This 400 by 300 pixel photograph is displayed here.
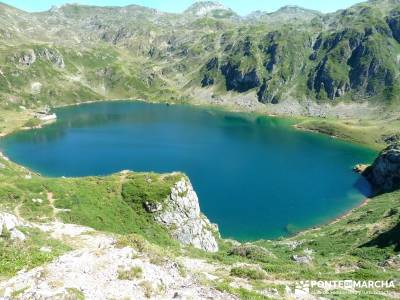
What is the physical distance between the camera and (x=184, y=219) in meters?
83.8

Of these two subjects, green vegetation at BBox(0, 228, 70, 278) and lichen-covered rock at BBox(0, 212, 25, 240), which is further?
lichen-covered rock at BBox(0, 212, 25, 240)

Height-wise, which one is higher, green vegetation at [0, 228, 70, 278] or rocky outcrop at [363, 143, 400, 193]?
green vegetation at [0, 228, 70, 278]

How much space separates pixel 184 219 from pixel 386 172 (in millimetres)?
109302

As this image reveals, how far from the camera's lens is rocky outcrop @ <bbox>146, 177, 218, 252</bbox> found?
8138 cm

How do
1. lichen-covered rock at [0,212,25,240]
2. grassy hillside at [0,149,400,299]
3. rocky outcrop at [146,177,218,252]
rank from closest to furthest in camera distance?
lichen-covered rock at [0,212,25,240], grassy hillside at [0,149,400,299], rocky outcrop at [146,177,218,252]

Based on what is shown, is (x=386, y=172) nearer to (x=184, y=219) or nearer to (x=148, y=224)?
(x=184, y=219)

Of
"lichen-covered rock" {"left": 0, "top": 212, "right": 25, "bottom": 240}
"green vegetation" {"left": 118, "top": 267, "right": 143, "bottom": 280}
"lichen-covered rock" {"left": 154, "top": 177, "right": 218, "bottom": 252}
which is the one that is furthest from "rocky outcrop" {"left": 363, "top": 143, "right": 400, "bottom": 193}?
"green vegetation" {"left": 118, "top": 267, "right": 143, "bottom": 280}

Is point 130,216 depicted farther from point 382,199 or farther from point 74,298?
point 382,199

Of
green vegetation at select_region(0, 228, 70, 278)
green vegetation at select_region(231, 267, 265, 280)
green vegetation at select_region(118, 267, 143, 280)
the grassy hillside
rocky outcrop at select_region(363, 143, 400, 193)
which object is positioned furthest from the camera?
rocky outcrop at select_region(363, 143, 400, 193)

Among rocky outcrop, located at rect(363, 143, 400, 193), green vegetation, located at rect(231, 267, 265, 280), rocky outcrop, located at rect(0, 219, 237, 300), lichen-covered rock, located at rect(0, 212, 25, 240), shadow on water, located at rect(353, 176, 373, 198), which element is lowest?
shadow on water, located at rect(353, 176, 373, 198)

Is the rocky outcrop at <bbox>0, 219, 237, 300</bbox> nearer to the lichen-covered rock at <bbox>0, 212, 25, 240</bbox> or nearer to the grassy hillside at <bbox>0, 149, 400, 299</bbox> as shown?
the lichen-covered rock at <bbox>0, 212, 25, 240</bbox>

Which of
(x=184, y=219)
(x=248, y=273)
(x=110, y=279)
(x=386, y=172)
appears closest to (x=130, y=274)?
(x=110, y=279)

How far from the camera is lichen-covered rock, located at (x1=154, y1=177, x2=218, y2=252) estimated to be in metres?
81.4

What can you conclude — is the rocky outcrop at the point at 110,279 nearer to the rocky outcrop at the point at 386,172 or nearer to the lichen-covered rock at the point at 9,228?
the lichen-covered rock at the point at 9,228
